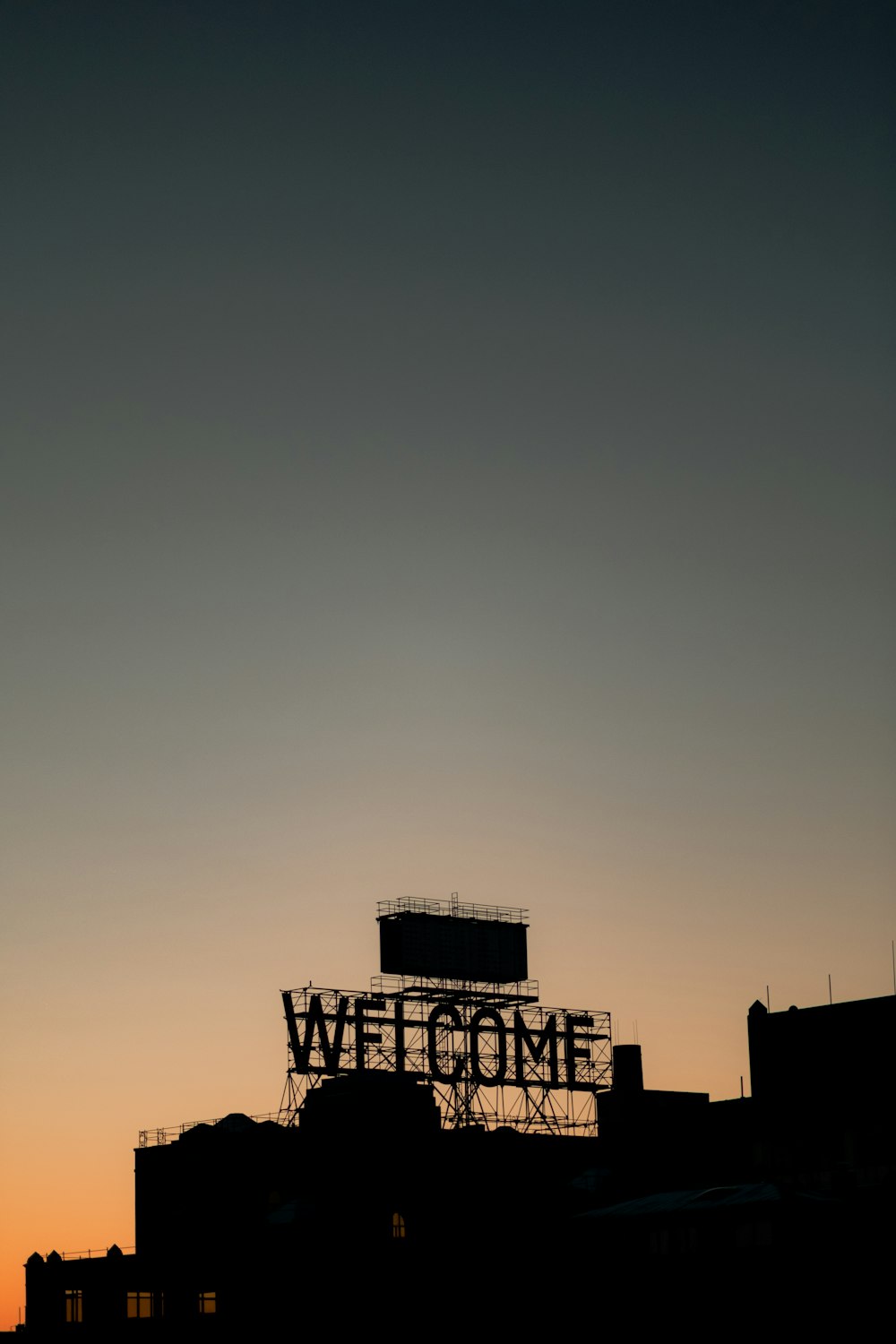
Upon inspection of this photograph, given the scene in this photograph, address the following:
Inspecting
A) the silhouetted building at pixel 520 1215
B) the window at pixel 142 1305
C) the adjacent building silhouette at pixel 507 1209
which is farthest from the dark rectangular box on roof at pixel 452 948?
the window at pixel 142 1305

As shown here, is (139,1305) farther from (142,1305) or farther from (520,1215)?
(520,1215)

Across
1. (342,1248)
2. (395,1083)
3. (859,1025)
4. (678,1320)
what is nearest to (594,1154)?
(395,1083)

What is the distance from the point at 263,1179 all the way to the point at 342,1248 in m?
11.0

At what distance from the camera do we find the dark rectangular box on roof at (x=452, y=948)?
107m

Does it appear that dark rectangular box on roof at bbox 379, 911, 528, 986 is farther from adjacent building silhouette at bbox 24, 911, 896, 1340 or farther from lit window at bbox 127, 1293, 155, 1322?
lit window at bbox 127, 1293, 155, 1322

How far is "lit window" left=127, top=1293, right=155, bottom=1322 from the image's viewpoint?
95.8 m

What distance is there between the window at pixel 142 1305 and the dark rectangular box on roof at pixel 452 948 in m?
21.9

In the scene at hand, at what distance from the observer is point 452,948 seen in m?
109

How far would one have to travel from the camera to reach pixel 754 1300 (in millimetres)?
68500

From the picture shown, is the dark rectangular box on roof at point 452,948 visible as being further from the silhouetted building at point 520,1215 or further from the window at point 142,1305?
the window at point 142,1305

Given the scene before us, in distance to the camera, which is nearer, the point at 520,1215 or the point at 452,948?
the point at 520,1215

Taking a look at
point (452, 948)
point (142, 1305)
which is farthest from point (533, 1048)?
point (142, 1305)

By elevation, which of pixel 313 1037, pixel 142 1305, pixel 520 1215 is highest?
pixel 313 1037

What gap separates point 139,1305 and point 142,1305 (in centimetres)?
14
